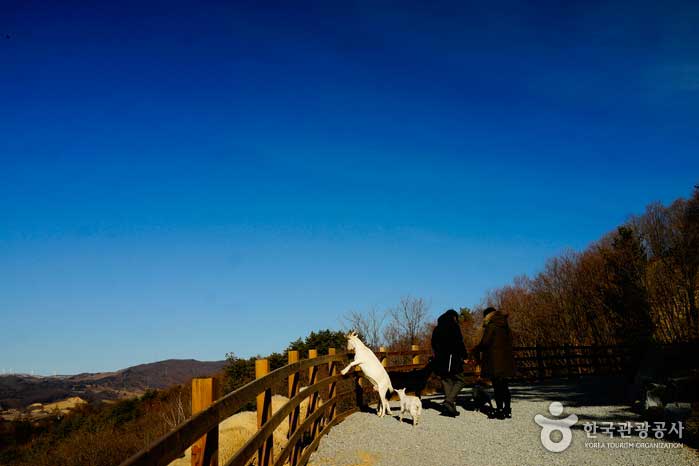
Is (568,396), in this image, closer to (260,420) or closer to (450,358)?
(450,358)

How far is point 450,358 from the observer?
1048cm

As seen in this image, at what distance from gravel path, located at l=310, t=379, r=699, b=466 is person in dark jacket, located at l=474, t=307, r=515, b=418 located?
0.48 meters

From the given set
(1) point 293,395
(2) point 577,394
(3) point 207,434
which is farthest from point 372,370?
(3) point 207,434

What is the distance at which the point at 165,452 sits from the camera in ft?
7.29

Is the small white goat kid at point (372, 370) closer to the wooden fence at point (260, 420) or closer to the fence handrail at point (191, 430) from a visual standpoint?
the wooden fence at point (260, 420)

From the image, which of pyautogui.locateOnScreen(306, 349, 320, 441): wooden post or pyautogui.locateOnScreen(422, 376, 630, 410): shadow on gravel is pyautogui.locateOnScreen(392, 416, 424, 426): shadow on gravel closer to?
pyautogui.locateOnScreen(422, 376, 630, 410): shadow on gravel

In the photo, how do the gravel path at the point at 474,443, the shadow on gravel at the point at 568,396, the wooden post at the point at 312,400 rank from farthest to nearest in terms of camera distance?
the shadow on gravel at the point at 568,396 → the wooden post at the point at 312,400 → the gravel path at the point at 474,443

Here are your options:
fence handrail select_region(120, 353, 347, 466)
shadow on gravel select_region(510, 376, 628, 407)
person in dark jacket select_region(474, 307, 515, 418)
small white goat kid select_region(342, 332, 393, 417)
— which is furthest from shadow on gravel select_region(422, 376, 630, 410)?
fence handrail select_region(120, 353, 347, 466)

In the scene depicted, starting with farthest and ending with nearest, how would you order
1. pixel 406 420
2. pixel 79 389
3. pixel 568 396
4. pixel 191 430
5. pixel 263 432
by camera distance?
pixel 79 389
pixel 568 396
pixel 406 420
pixel 263 432
pixel 191 430

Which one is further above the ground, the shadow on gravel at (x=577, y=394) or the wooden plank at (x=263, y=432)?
the wooden plank at (x=263, y=432)

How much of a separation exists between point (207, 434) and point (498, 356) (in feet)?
24.9

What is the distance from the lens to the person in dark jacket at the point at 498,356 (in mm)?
9578

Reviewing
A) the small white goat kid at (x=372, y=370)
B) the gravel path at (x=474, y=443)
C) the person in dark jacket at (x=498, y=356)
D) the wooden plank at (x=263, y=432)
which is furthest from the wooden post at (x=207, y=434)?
the person in dark jacket at (x=498, y=356)

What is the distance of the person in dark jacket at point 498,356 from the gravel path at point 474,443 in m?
0.48
